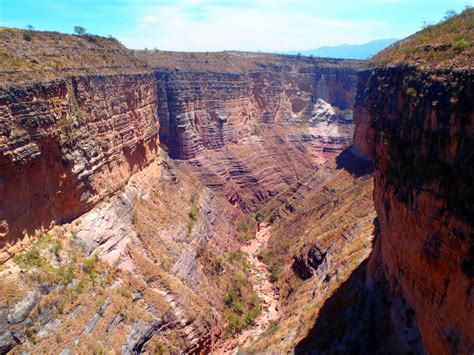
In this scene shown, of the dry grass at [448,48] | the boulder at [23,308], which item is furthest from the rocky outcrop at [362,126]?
the boulder at [23,308]

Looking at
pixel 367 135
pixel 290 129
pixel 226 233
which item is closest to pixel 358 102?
pixel 367 135

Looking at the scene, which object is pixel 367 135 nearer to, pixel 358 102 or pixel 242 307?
pixel 358 102

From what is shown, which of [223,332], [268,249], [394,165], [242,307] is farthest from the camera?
[268,249]

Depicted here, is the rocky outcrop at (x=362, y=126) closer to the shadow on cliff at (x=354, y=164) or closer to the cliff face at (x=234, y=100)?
the shadow on cliff at (x=354, y=164)

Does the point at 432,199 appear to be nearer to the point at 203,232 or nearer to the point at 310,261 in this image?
the point at 310,261

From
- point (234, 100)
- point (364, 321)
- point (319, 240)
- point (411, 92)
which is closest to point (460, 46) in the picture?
point (411, 92)

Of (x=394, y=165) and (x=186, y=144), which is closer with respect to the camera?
(x=394, y=165)

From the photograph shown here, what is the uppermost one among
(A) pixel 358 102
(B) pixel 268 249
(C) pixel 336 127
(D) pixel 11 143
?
(D) pixel 11 143
